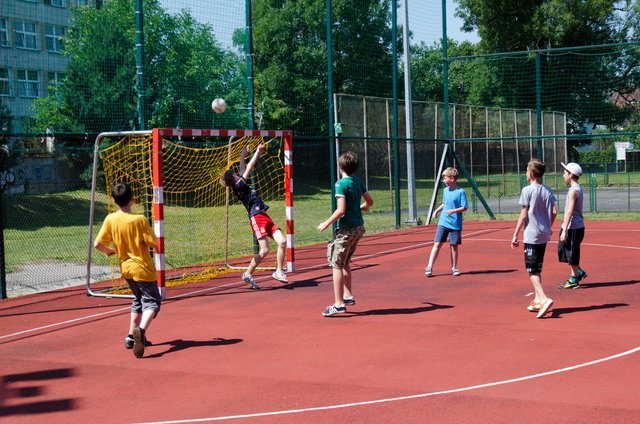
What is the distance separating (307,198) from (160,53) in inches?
569

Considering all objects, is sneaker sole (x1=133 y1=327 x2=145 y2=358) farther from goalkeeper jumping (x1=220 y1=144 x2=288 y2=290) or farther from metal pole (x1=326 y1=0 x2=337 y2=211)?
metal pole (x1=326 y1=0 x2=337 y2=211)

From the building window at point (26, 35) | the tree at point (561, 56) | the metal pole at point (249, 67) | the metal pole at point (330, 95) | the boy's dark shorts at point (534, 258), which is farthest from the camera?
the tree at point (561, 56)

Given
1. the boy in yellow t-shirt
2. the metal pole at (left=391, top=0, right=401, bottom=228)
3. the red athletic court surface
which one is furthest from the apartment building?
the metal pole at (left=391, top=0, right=401, bottom=228)

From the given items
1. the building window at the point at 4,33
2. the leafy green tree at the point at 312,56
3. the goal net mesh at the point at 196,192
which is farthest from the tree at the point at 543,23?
the building window at the point at 4,33

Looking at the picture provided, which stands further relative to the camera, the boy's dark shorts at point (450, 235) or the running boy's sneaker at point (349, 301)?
the boy's dark shorts at point (450, 235)

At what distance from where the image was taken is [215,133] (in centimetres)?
1270

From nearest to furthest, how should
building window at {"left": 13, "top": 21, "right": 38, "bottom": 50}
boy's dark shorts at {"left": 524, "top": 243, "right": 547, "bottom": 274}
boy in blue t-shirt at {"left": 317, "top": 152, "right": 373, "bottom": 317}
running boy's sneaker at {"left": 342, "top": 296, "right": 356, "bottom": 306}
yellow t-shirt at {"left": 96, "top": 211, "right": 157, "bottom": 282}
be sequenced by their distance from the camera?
yellow t-shirt at {"left": 96, "top": 211, "right": 157, "bottom": 282}
boy's dark shorts at {"left": 524, "top": 243, "right": 547, "bottom": 274}
boy in blue t-shirt at {"left": 317, "top": 152, "right": 373, "bottom": 317}
running boy's sneaker at {"left": 342, "top": 296, "right": 356, "bottom": 306}
building window at {"left": 13, "top": 21, "right": 38, "bottom": 50}

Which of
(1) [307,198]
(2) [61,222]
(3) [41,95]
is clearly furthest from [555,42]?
(3) [41,95]

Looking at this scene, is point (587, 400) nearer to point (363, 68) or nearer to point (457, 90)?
point (363, 68)

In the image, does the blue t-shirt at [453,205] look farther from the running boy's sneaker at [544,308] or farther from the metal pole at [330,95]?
the metal pole at [330,95]

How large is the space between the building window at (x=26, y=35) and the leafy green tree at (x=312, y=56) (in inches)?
281

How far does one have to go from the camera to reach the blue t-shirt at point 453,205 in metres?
12.6

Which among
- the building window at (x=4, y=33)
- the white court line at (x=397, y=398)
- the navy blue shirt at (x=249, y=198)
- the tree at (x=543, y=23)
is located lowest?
the white court line at (x=397, y=398)

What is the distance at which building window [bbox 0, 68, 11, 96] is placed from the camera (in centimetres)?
1261
